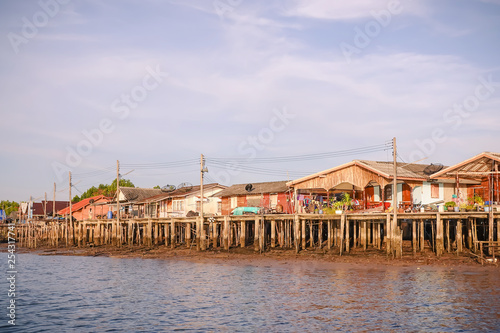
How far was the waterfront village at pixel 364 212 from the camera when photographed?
36.1m

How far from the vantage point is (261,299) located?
2542 cm

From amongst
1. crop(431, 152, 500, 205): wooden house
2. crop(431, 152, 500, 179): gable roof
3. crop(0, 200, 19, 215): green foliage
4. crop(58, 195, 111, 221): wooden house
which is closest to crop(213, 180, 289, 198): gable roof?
crop(431, 152, 500, 205): wooden house

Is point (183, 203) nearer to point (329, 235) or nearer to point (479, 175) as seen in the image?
point (329, 235)

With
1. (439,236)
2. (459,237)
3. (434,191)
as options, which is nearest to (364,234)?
(439,236)

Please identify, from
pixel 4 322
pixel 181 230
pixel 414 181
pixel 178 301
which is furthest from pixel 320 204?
pixel 4 322

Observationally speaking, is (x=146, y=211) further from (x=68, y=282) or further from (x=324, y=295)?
(x=324, y=295)

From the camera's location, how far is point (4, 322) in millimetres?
21359

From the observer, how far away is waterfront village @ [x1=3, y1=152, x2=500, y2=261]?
118ft

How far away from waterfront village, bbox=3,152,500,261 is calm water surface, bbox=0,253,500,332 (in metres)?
4.21

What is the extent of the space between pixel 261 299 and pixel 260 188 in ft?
102

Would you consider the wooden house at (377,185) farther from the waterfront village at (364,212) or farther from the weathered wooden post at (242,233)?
the weathered wooden post at (242,233)

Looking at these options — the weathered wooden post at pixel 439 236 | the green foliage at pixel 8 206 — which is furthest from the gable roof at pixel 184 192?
the green foliage at pixel 8 206

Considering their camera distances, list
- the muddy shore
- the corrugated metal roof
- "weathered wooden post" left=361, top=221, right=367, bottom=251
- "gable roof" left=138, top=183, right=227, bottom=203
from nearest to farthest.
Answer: the muddy shore → "weathered wooden post" left=361, top=221, right=367, bottom=251 → the corrugated metal roof → "gable roof" left=138, top=183, right=227, bottom=203

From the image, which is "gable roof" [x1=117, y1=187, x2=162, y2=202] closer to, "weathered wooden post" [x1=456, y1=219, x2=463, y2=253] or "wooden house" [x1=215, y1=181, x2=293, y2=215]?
"wooden house" [x1=215, y1=181, x2=293, y2=215]
